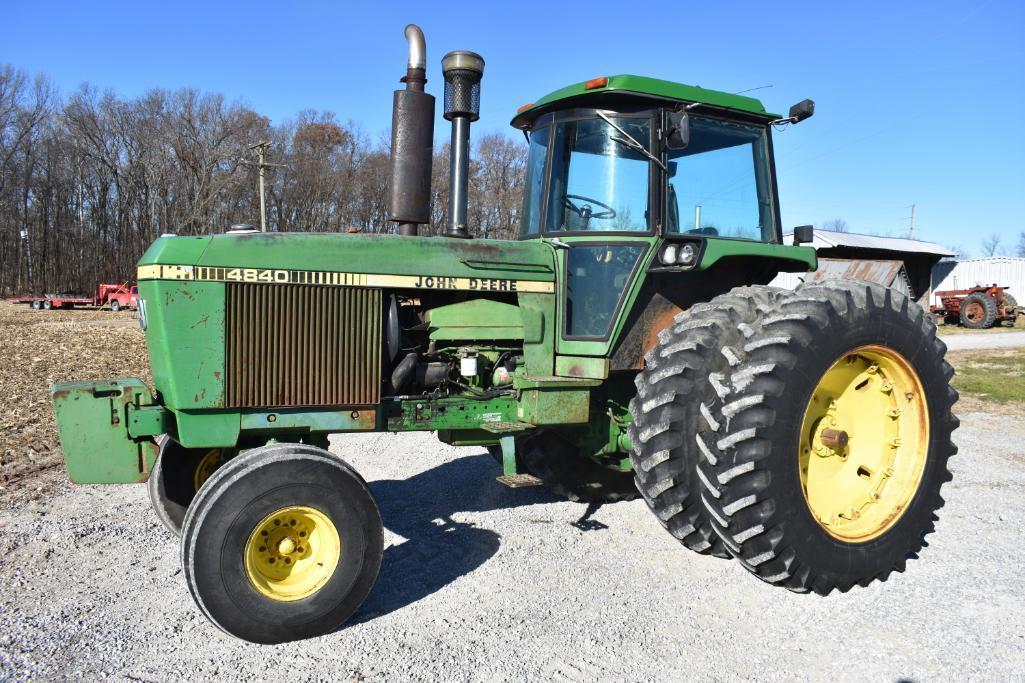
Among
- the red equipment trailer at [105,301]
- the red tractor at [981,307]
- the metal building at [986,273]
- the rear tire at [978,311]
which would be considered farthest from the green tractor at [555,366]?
the metal building at [986,273]

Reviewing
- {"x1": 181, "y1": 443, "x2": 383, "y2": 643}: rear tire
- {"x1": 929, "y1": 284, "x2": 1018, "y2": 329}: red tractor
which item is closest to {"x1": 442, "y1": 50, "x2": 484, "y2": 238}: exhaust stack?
{"x1": 181, "y1": 443, "x2": 383, "y2": 643}: rear tire

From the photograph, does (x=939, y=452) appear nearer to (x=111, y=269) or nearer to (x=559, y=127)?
(x=559, y=127)

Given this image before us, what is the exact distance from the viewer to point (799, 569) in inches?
137

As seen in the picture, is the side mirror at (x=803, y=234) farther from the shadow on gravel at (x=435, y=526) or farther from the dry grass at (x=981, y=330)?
the dry grass at (x=981, y=330)

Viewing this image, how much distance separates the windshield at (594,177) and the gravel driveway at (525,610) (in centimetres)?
194

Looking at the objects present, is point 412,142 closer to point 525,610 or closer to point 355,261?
point 355,261

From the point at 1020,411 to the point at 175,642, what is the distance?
32.4ft

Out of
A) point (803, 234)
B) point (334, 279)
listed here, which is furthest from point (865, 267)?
point (334, 279)

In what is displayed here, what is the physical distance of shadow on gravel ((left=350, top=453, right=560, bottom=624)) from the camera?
150 inches

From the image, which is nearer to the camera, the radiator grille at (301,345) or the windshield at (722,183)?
the radiator grille at (301,345)

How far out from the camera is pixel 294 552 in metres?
3.46

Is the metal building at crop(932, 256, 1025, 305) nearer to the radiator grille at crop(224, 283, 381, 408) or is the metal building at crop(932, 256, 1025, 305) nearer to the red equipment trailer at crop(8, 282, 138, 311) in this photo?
the red equipment trailer at crop(8, 282, 138, 311)

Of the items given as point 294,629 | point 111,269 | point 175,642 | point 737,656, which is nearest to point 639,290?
point 737,656

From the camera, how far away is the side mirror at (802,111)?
421cm
